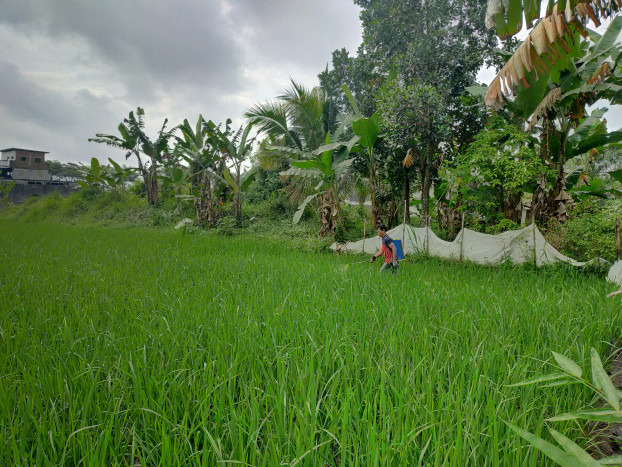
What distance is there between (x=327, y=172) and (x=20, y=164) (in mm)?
6132

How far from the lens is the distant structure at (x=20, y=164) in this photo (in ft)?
20.3

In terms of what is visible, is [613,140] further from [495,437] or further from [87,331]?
[87,331]

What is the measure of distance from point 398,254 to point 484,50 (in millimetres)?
4739

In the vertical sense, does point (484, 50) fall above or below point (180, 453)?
above

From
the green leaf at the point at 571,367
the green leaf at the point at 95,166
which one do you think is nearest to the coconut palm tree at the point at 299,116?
the green leaf at the point at 571,367

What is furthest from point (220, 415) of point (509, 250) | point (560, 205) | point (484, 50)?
point (484, 50)

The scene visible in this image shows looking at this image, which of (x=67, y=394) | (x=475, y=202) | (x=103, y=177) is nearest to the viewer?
(x=67, y=394)

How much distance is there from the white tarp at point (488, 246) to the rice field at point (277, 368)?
770 mm

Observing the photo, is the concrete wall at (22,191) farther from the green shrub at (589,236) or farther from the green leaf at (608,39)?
the green leaf at (608,39)

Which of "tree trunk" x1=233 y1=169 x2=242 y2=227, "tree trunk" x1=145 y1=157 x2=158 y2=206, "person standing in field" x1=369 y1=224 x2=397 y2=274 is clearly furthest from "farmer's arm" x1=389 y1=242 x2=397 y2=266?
"tree trunk" x1=145 y1=157 x2=158 y2=206

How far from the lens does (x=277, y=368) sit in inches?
58.9

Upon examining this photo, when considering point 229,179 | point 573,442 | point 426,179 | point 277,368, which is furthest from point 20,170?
point 573,442

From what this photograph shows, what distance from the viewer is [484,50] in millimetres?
6180

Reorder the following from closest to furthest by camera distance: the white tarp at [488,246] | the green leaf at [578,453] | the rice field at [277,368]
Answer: the green leaf at [578,453] → the rice field at [277,368] → the white tarp at [488,246]
